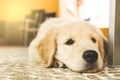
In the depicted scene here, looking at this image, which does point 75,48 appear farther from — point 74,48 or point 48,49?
point 48,49

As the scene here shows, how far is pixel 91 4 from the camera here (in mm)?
2398

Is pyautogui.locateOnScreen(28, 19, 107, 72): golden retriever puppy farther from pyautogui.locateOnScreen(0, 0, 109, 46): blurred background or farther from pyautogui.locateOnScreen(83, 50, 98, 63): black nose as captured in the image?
pyautogui.locateOnScreen(0, 0, 109, 46): blurred background

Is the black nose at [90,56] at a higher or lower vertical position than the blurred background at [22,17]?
lower

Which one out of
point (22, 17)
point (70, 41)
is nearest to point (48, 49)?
point (70, 41)

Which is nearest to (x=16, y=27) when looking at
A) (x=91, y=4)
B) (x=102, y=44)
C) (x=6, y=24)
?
(x=6, y=24)

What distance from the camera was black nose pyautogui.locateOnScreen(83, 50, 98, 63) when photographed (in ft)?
3.93

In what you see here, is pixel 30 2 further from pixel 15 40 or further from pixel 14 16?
pixel 15 40

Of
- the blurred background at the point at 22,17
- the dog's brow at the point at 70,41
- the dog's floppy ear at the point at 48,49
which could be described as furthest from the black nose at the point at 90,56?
the blurred background at the point at 22,17

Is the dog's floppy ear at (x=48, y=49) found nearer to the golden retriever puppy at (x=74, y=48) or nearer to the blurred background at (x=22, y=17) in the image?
the golden retriever puppy at (x=74, y=48)

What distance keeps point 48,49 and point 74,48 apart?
7.7 inches

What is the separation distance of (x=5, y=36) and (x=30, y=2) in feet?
3.71

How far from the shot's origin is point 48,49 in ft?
4.64

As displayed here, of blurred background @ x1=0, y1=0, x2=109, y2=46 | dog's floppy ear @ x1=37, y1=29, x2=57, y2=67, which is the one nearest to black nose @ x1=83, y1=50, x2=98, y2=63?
dog's floppy ear @ x1=37, y1=29, x2=57, y2=67

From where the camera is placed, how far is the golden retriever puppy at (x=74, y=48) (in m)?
1.21
